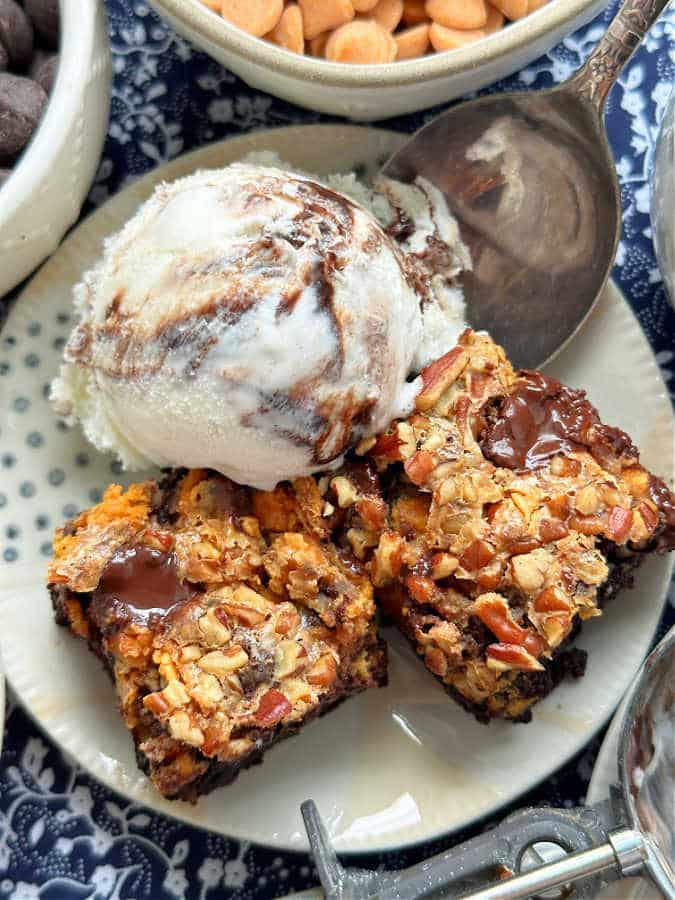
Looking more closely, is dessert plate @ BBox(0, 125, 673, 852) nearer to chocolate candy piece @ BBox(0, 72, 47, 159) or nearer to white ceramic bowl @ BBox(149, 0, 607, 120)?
chocolate candy piece @ BBox(0, 72, 47, 159)

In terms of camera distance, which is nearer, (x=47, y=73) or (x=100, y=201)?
(x=47, y=73)

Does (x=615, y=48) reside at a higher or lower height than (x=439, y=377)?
higher

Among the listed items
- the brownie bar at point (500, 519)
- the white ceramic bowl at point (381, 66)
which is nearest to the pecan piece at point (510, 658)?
the brownie bar at point (500, 519)

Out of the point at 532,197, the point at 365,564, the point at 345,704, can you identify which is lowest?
the point at 345,704

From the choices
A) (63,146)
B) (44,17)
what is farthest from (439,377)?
(44,17)

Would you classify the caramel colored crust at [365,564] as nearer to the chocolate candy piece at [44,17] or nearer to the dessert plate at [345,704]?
the dessert plate at [345,704]

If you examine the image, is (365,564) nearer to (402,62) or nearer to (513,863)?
(513,863)

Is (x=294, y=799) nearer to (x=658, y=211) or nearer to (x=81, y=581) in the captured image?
(x=81, y=581)
